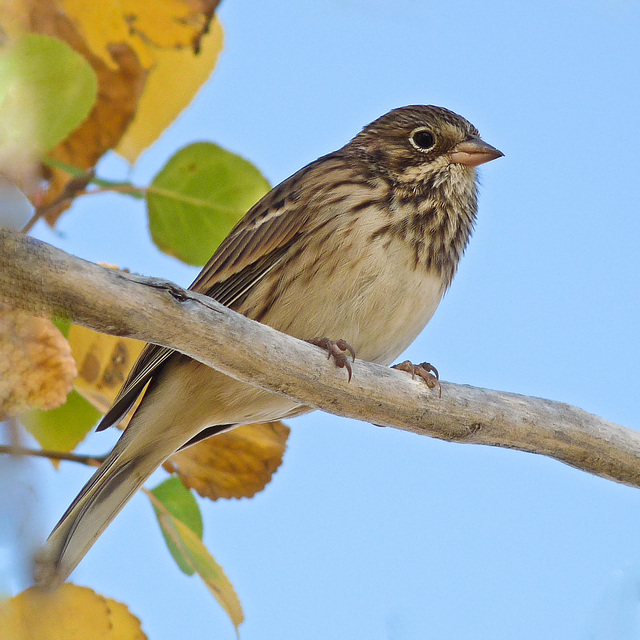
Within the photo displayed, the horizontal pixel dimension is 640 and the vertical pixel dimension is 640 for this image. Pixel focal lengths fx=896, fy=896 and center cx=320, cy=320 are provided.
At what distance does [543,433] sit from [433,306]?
2.48 ft

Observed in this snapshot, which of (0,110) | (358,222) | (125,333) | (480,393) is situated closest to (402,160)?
(358,222)

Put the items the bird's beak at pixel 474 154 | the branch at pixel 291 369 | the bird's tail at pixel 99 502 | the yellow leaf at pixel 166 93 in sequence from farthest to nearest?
the bird's beak at pixel 474 154
the bird's tail at pixel 99 502
the yellow leaf at pixel 166 93
the branch at pixel 291 369

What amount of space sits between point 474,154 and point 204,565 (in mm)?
2070

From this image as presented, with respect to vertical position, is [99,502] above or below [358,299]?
below

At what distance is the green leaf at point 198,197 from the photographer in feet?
7.69

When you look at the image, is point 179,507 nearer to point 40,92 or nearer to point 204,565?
point 204,565

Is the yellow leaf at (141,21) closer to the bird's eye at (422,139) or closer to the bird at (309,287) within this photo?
the bird at (309,287)

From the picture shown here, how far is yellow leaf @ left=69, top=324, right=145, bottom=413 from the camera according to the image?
228cm

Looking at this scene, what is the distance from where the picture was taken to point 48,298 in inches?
72.2

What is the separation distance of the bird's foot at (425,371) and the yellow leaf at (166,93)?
1037mm

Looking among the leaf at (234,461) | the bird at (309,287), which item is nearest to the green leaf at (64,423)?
the leaf at (234,461)

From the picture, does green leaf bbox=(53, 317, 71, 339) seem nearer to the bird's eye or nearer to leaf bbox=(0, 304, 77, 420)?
leaf bbox=(0, 304, 77, 420)

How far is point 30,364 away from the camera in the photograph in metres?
1.90

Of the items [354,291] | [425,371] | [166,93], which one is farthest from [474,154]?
[166,93]
